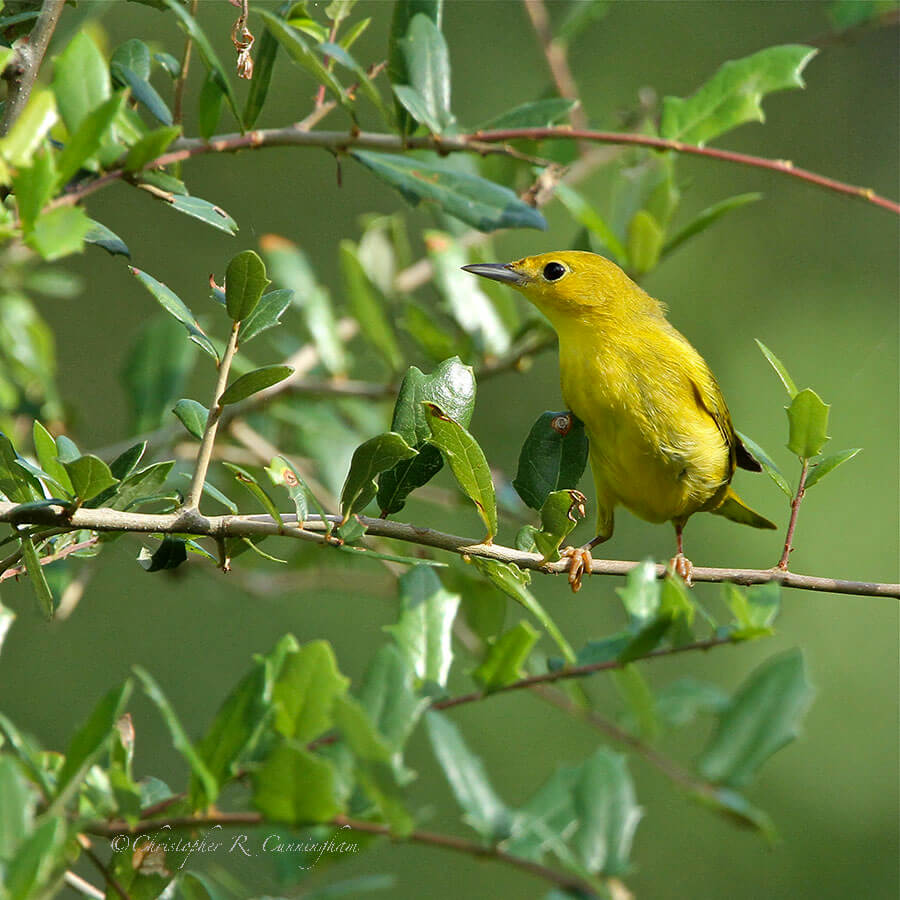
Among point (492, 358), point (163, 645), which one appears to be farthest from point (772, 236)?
point (492, 358)

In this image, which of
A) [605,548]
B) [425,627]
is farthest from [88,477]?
[605,548]

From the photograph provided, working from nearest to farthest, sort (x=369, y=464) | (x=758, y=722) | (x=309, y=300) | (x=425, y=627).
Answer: (x=758, y=722) < (x=425, y=627) < (x=369, y=464) < (x=309, y=300)

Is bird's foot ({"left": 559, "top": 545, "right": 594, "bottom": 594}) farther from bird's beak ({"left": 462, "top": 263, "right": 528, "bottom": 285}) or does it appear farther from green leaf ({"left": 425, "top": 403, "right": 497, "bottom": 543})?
bird's beak ({"left": 462, "top": 263, "right": 528, "bottom": 285})

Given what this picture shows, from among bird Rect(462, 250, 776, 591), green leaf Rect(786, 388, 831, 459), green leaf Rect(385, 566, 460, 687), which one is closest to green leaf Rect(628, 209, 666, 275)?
bird Rect(462, 250, 776, 591)

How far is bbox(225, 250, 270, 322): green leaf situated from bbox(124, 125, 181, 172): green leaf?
0.19m

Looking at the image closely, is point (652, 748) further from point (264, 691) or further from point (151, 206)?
point (151, 206)

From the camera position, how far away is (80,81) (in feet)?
5.11

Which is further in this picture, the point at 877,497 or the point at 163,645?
the point at 877,497

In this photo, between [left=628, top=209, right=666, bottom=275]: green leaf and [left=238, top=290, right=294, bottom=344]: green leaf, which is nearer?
[left=238, top=290, right=294, bottom=344]: green leaf

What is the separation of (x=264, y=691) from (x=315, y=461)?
7.39ft

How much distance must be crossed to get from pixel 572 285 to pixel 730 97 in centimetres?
118

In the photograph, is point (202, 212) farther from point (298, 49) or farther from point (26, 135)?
point (26, 135)

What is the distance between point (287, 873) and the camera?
155cm

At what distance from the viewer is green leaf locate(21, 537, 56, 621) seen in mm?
1654
